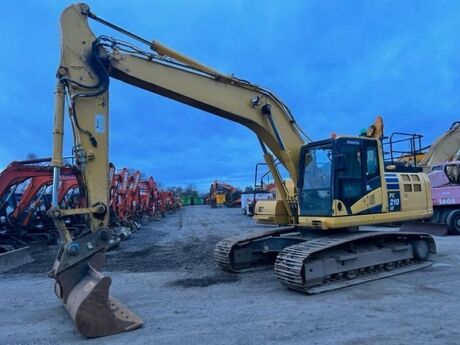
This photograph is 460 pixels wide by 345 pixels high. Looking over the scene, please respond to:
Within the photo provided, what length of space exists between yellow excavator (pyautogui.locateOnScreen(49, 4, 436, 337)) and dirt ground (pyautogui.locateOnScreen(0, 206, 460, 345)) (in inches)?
14.3

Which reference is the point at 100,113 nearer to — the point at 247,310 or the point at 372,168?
the point at 247,310

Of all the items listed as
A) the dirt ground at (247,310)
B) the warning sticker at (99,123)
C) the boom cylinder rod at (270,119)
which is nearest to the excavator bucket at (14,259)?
the dirt ground at (247,310)

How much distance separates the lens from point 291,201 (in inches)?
360

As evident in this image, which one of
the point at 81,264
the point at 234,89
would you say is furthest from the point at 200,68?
the point at 81,264

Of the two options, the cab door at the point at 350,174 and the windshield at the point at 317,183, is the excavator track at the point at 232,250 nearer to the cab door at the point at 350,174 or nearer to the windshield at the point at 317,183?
the windshield at the point at 317,183

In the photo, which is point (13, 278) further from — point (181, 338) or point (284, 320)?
point (284, 320)

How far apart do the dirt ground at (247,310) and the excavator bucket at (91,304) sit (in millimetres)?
165

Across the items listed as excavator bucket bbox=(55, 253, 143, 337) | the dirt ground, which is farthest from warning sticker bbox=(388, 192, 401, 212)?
excavator bucket bbox=(55, 253, 143, 337)

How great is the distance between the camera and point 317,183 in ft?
26.5

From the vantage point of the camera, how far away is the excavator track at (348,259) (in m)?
6.85

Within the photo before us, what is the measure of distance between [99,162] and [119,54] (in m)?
1.85

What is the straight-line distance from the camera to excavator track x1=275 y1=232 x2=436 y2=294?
685cm

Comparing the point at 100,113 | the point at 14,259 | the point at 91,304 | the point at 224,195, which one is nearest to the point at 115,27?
the point at 100,113

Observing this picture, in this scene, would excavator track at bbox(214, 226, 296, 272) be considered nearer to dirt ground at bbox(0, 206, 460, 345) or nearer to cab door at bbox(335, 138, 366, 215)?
dirt ground at bbox(0, 206, 460, 345)
